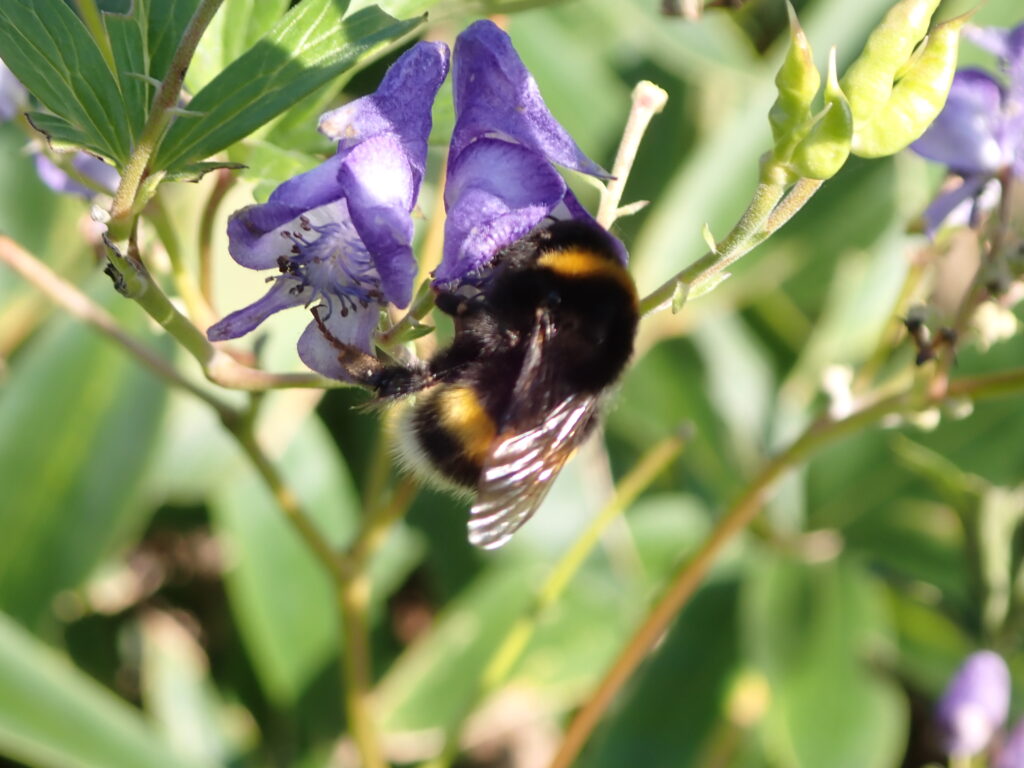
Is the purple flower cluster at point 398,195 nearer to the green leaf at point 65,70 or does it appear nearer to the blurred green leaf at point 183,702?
the green leaf at point 65,70

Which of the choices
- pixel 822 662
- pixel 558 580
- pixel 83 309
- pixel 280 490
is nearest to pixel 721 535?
pixel 558 580

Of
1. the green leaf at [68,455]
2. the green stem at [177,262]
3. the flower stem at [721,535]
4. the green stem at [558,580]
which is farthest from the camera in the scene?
the green leaf at [68,455]

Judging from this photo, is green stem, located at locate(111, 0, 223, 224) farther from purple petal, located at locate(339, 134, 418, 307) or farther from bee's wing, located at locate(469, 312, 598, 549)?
bee's wing, located at locate(469, 312, 598, 549)

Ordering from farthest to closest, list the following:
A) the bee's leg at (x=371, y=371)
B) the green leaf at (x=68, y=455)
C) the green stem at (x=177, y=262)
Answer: the green leaf at (x=68, y=455)
the green stem at (x=177, y=262)
the bee's leg at (x=371, y=371)

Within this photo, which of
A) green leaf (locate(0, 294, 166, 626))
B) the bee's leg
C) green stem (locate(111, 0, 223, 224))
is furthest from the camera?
green leaf (locate(0, 294, 166, 626))

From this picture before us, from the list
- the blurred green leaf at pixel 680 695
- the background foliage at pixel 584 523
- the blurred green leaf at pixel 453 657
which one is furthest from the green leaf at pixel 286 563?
the blurred green leaf at pixel 680 695

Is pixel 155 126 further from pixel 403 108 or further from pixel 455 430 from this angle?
pixel 455 430

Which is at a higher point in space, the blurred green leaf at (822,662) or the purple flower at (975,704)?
the purple flower at (975,704)

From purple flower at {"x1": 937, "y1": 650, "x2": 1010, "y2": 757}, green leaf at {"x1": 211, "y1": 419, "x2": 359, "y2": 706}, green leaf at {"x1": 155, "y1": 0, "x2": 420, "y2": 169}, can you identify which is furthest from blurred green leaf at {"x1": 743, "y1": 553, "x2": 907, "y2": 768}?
green leaf at {"x1": 155, "y1": 0, "x2": 420, "y2": 169}
